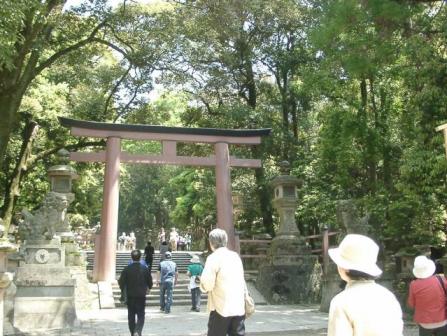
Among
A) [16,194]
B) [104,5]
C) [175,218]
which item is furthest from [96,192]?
[104,5]

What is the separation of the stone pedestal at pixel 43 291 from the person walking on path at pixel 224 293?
19.9 feet

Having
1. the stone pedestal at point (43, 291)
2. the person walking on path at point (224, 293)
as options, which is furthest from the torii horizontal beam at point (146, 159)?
the person walking on path at point (224, 293)

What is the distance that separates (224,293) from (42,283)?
20.5 ft

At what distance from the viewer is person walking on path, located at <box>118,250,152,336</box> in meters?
7.54

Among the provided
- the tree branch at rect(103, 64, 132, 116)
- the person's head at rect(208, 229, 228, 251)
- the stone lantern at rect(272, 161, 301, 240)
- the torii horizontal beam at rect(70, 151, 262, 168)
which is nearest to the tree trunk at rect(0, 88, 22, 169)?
the torii horizontal beam at rect(70, 151, 262, 168)

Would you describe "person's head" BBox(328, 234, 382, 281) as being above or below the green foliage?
below

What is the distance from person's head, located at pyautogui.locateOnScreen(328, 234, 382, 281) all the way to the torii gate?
12650mm

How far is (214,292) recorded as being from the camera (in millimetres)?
4684

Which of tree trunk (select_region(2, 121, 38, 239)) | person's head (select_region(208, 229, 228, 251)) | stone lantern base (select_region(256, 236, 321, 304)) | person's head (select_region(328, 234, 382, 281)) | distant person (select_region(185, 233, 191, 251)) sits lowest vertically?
stone lantern base (select_region(256, 236, 321, 304))

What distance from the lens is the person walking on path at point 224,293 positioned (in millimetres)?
4625

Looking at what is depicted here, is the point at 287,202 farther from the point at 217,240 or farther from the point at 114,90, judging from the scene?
the point at 217,240

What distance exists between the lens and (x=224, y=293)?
15.2ft

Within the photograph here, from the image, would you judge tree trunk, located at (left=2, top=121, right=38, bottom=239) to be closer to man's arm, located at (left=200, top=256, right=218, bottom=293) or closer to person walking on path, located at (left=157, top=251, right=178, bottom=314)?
person walking on path, located at (left=157, top=251, right=178, bottom=314)

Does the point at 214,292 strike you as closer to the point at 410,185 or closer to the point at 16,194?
the point at 410,185
